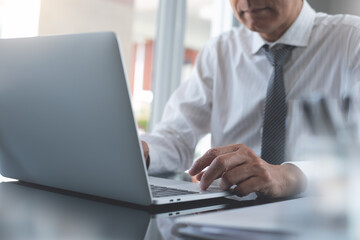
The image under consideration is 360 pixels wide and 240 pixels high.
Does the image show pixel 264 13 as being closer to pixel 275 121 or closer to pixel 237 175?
pixel 275 121

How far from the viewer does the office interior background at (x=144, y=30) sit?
183cm

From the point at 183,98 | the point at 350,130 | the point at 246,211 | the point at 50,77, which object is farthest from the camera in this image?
the point at 183,98

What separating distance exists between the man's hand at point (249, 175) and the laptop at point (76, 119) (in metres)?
0.03

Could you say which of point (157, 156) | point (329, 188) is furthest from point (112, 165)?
point (157, 156)

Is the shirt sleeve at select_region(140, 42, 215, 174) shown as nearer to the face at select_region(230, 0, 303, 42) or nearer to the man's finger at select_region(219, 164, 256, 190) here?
the face at select_region(230, 0, 303, 42)

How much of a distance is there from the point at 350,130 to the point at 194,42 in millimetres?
2190

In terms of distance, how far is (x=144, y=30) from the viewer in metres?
2.31

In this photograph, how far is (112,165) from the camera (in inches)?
25.3

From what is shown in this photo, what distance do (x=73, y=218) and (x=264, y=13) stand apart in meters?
0.99

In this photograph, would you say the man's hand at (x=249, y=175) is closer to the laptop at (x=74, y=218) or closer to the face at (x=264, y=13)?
the laptop at (x=74, y=218)

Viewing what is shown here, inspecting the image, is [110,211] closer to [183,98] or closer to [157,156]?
[157,156]

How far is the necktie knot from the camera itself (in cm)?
139

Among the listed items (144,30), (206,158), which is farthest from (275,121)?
(144,30)

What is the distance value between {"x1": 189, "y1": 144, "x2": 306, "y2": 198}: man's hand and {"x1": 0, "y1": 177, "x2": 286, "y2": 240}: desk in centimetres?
4
